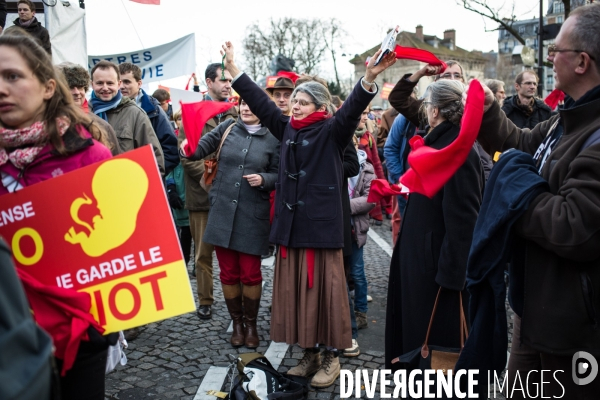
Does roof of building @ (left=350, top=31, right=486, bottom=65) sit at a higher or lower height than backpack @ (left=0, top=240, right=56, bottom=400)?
higher

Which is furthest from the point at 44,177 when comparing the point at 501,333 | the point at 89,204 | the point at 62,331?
the point at 501,333

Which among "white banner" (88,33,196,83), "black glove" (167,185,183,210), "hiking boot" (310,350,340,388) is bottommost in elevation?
"hiking boot" (310,350,340,388)

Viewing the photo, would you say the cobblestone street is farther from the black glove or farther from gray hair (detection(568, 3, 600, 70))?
gray hair (detection(568, 3, 600, 70))

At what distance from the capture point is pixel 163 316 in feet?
6.19

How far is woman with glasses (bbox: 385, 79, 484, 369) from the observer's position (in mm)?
3168

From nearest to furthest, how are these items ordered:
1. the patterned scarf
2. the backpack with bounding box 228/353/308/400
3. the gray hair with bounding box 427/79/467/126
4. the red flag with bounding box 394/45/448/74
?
1. the patterned scarf
2. the gray hair with bounding box 427/79/467/126
3. the backpack with bounding box 228/353/308/400
4. the red flag with bounding box 394/45/448/74

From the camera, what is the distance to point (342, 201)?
4.33m

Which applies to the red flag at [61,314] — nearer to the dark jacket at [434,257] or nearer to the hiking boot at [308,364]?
the dark jacket at [434,257]

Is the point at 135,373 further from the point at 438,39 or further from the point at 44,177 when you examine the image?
the point at 438,39

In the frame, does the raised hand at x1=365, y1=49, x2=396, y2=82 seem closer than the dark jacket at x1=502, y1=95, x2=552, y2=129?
Yes

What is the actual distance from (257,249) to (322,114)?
1300mm

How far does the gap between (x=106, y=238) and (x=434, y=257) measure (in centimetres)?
205

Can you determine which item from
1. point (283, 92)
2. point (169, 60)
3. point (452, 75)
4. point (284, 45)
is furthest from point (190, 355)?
point (284, 45)

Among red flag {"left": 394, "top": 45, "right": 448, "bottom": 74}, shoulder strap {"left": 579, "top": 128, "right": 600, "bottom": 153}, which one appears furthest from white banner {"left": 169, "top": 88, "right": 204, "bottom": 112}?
shoulder strap {"left": 579, "top": 128, "right": 600, "bottom": 153}
